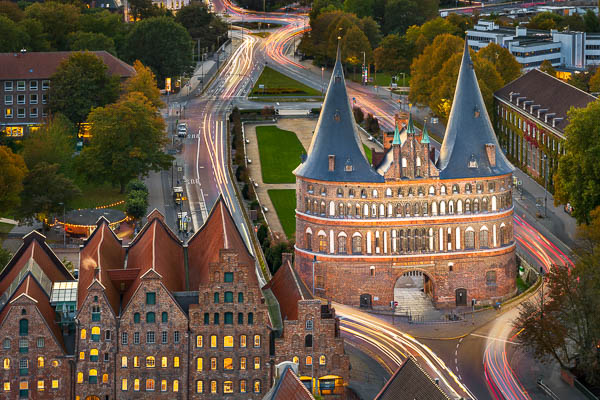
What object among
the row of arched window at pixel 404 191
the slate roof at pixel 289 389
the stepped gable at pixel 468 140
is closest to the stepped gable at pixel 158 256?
the row of arched window at pixel 404 191

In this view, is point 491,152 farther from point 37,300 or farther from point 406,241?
point 37,300

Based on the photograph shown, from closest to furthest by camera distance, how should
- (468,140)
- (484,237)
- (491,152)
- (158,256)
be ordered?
(158,256)
(491,152)
(468,140)
(484,237)

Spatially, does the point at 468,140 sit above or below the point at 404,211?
above

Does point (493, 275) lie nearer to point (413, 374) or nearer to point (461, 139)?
point (461, 139)

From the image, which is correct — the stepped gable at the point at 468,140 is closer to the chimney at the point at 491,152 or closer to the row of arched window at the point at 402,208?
the chimney at the point at 491,152

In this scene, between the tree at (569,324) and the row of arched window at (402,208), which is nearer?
the tree at (569,324)

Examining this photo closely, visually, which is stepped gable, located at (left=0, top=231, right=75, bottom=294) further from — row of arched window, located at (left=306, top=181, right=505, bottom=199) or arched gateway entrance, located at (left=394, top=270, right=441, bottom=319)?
arched gateway entrance, located at (left=394, top=270, right=441, bottom=319)

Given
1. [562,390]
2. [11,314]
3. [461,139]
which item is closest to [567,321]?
[562,390]

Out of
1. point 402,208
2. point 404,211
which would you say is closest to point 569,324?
point 404,211
